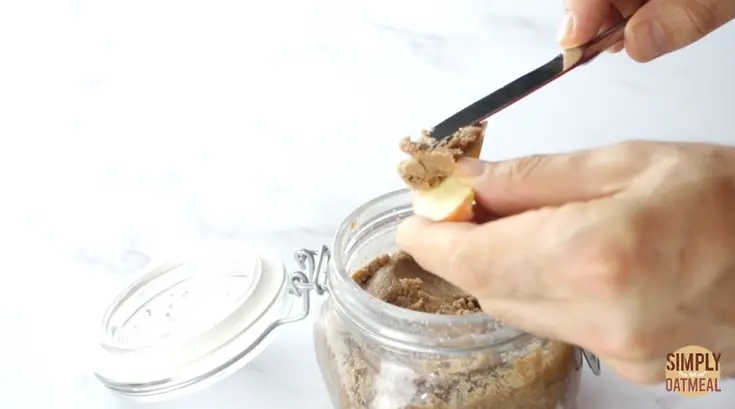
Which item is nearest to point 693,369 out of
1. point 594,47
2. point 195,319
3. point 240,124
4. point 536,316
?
point 536,316

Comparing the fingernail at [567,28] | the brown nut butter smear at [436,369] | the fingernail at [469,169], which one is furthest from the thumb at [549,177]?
the fingernail at [567,28]

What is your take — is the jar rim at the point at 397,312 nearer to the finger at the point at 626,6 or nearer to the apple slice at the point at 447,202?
the apple slice at the point at 447,202

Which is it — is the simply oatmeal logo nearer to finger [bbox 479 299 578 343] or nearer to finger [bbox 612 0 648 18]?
finger [bbox 479 299 578 343]

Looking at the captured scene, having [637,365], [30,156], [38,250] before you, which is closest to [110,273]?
[38,250]

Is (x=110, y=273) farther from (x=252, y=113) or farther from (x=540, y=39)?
(x=540, y=39)

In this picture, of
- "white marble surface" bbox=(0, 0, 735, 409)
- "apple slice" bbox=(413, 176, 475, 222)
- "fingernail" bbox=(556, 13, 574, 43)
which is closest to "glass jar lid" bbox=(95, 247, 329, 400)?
"white marble surface" bbox=(0, 0, 735, 409)

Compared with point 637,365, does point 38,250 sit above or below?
below

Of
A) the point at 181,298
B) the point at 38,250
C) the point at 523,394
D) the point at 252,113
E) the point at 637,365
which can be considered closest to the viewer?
the point at 637,365
